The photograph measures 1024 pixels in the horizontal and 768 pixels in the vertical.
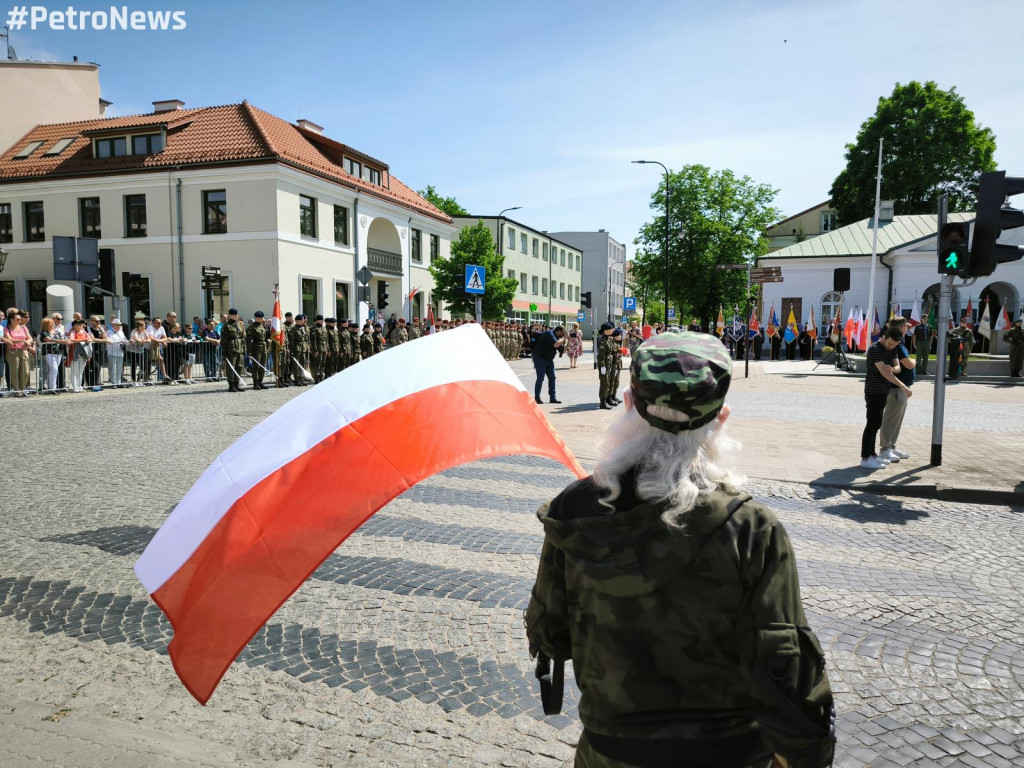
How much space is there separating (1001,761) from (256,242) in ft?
104

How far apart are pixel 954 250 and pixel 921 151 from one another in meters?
45.5

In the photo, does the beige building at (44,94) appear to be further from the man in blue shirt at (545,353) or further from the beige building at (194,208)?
the man in blue shirt at (545,353)

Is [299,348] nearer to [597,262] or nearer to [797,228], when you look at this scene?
[797,228]

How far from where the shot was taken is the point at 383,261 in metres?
39.2

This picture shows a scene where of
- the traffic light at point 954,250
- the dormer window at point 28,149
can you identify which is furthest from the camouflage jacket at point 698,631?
the dormer window at point 28,149

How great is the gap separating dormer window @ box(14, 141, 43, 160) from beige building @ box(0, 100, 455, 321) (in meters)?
0.07

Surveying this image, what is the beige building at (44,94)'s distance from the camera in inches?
1444

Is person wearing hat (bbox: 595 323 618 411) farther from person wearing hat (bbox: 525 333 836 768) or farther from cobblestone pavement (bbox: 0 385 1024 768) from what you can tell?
person wearing hat (bbox: 525 333 836 768)

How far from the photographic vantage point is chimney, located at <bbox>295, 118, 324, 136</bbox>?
36.5 metres

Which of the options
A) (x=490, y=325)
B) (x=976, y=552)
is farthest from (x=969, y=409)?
(x=490, y=325)

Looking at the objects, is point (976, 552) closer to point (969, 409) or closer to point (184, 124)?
point (969, 409)

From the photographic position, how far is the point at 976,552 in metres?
5.82

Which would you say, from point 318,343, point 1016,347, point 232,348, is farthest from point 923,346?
point 232,348

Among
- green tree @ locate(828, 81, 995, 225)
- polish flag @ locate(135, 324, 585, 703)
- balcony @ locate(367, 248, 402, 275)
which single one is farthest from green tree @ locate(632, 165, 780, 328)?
polish flag @ locate(135, 324, 585, 703)
